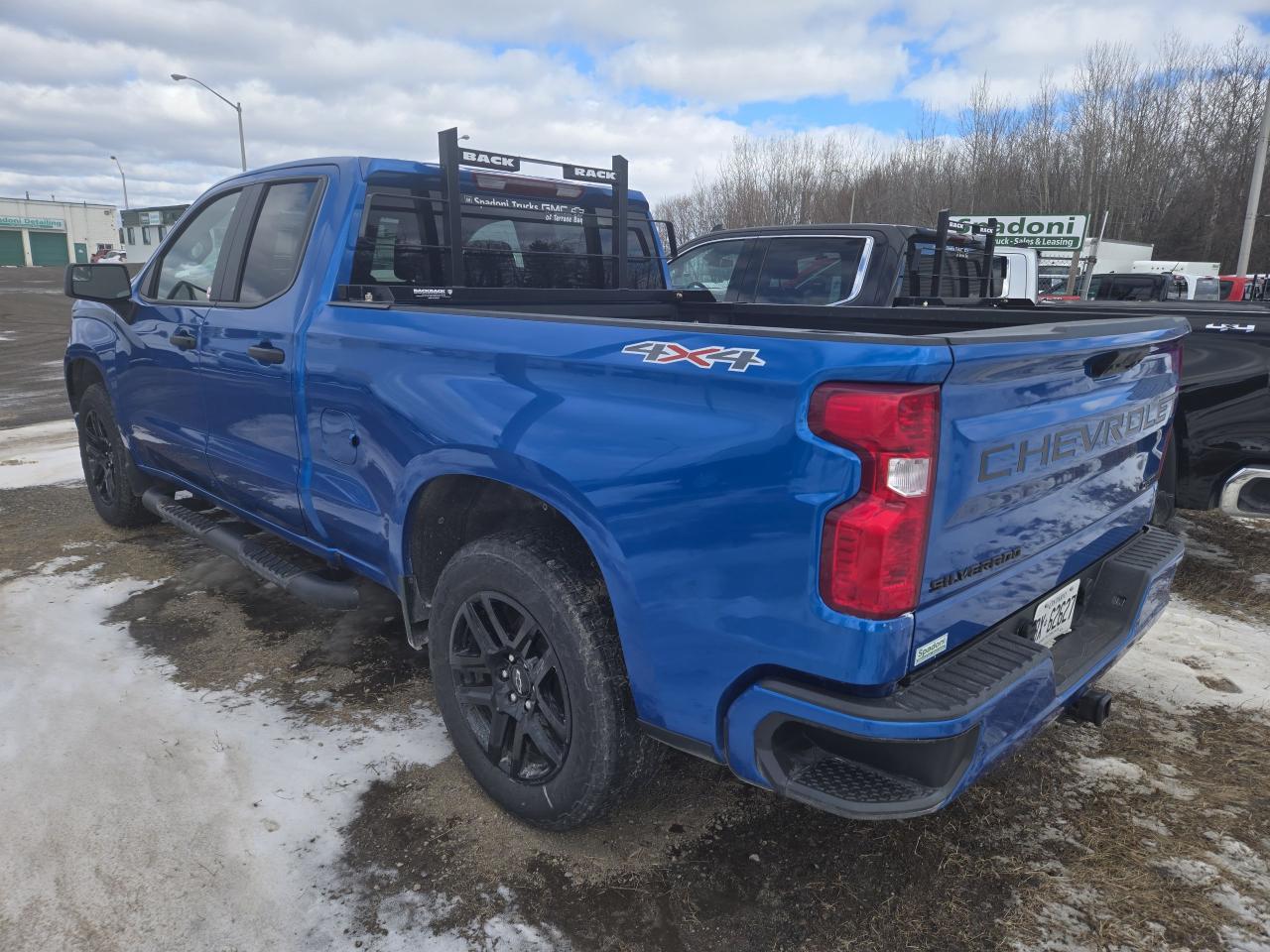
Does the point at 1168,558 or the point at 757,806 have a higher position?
the point at 1168,558

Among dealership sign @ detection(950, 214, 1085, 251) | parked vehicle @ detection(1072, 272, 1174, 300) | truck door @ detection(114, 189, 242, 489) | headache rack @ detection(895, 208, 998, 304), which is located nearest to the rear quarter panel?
truck door @ detection(114, 189, 242, 489)

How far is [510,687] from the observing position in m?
2.56

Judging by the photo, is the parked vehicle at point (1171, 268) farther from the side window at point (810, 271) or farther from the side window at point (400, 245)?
the side window at point (400, 245)

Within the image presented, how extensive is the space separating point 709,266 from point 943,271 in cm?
192

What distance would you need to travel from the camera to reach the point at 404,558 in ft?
9.36

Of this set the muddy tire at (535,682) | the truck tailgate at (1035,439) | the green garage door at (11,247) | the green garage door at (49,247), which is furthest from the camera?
the green garage door at (49,247)

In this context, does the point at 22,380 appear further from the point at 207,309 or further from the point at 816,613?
the point at 816,613

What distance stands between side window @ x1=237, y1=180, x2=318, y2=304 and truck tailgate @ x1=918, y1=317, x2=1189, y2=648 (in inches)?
104

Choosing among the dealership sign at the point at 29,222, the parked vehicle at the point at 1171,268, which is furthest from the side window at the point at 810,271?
the dealership sign at the point at 29,222

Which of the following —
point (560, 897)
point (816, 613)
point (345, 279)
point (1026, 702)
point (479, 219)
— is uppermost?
point (479, 219)

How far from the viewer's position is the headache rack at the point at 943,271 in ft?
21.4

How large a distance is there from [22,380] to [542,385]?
13.4m

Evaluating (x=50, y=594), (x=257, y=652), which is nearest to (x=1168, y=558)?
(x=257, y=652)

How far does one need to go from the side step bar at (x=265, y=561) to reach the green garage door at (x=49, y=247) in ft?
320
